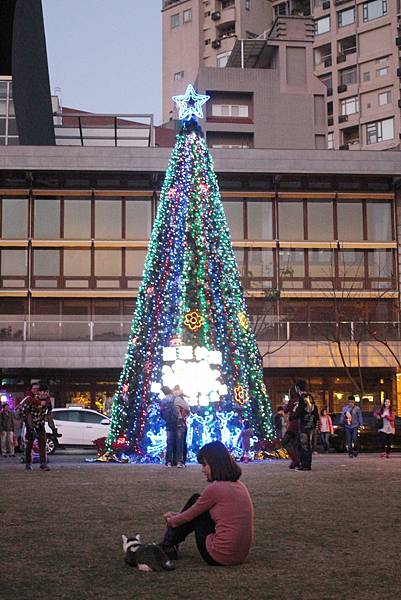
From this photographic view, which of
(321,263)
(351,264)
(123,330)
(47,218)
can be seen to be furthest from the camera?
(351,264)

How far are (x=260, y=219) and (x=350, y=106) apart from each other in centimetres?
4182

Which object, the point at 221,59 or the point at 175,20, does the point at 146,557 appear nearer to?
the point at 221,59

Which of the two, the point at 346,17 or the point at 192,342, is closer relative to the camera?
the point at 192,342

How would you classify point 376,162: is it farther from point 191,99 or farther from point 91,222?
point 191,99

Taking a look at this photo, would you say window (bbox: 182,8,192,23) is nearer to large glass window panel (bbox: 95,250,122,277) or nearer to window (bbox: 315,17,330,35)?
window (bbox: 315,17,330,35)

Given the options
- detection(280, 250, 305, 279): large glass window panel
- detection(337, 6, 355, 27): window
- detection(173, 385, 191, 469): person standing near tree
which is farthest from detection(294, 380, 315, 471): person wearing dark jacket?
detection(337, 6, 355, 27): window

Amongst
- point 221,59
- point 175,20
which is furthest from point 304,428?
point 175,20

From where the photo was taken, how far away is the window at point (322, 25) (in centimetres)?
8794

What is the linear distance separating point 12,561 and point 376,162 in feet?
136

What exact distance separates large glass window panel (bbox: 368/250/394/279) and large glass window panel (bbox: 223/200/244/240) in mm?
6261

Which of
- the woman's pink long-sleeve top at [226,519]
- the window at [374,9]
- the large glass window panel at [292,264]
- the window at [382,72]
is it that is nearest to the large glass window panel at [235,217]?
the large glass window panel at [292,264]

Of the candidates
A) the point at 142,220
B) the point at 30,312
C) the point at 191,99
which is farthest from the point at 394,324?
the point at 191,99

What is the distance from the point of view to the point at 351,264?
1871 inches

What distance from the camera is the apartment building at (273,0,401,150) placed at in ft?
271
